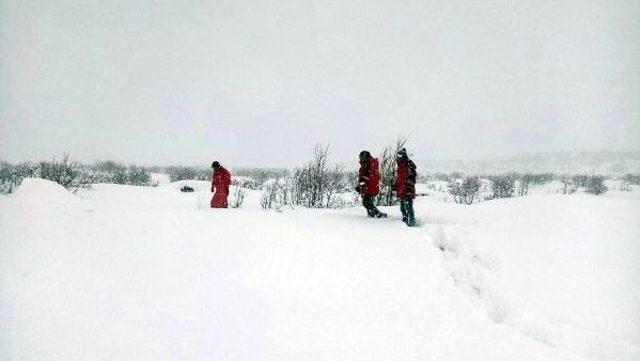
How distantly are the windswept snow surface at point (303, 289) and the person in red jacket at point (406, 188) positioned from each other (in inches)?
34.9

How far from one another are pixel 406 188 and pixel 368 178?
0.93m

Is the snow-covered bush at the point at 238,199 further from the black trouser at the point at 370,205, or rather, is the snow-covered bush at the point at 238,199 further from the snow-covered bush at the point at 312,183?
the black trouser at the point at 370,205

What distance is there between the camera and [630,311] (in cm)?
402

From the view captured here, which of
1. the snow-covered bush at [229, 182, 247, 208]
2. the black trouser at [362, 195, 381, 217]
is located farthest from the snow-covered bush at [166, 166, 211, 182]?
the black trouser at [362, 195, 381, 217]

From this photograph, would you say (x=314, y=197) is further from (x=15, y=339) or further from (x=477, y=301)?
(x=15, y=339)

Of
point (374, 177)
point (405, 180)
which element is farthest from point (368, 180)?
point (405, 180)

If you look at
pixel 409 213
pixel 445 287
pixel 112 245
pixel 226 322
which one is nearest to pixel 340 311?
pixel 226 322

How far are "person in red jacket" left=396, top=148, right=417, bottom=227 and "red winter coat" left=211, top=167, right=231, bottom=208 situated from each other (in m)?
4.88

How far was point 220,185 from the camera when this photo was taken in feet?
31.3

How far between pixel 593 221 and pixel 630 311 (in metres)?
3.47

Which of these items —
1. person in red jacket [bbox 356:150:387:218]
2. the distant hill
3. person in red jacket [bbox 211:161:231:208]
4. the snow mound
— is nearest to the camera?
the snow mound

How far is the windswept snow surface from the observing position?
3.20 metres

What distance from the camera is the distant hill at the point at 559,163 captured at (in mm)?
95438

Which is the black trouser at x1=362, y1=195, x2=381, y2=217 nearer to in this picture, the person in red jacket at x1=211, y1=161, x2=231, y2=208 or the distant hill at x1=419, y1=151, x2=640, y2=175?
the person in red jacket at x1=211, y1=161, x2=231, y2=208
